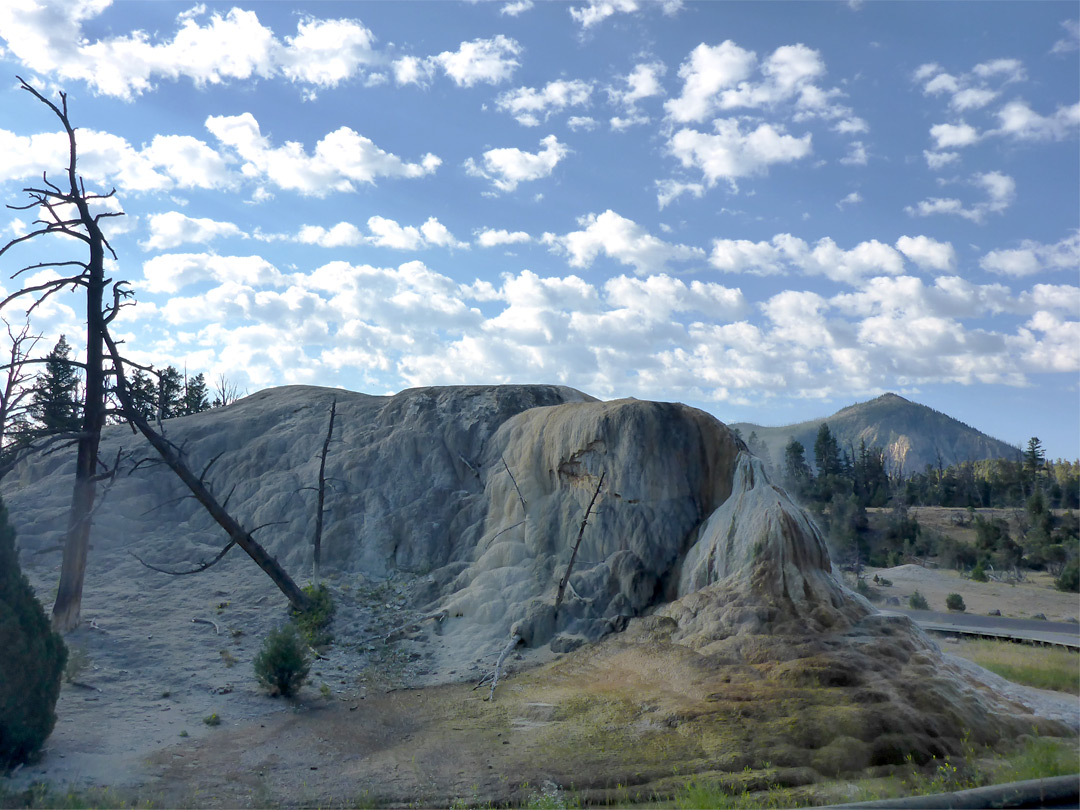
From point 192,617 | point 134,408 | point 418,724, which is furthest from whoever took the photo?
point 192,617

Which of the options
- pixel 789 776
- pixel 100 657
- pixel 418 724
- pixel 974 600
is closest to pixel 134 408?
pixel 100 657

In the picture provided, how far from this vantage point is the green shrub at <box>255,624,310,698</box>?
14.4 meters

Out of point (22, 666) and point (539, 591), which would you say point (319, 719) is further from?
point (539, 591)

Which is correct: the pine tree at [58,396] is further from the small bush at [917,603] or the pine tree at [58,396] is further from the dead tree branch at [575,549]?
the small bush at [917,603]

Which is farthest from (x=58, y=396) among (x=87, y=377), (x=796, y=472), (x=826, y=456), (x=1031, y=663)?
(x=826, y=456)

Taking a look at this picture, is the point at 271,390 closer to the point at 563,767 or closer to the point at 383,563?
the point at 383,563

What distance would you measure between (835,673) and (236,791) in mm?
8708

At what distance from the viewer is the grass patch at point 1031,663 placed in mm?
15109

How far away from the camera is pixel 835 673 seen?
12.4 m

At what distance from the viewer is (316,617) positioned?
17.7 m

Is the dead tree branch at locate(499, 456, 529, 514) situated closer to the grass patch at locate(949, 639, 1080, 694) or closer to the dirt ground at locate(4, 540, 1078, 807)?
the dirt ground at locate(4, 540, 1078, 807)

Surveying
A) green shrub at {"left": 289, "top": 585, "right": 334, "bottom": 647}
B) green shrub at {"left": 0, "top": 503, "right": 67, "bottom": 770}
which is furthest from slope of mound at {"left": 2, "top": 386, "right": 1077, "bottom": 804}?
green shrub at {"left": 0, "top": 503, "right": 67, "bottom": 770}

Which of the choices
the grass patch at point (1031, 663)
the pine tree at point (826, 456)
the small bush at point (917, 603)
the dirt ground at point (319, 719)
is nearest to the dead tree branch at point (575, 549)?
the dirt ground at point (319, 719)

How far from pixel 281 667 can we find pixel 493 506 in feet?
26.9
